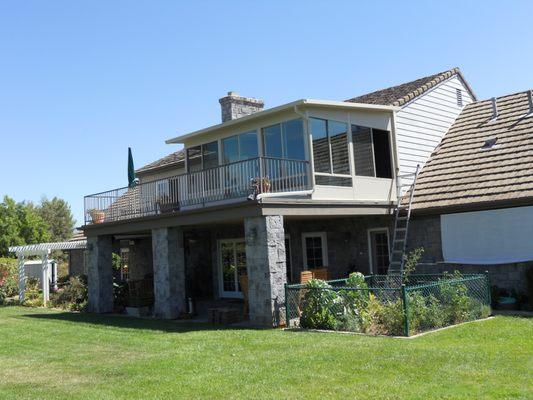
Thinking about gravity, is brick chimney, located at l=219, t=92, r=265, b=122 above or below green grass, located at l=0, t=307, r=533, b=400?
above

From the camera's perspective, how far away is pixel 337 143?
15.0 m

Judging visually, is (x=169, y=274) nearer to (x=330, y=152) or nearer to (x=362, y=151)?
(x=330, y=152)

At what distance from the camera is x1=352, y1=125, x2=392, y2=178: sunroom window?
50.9 ft

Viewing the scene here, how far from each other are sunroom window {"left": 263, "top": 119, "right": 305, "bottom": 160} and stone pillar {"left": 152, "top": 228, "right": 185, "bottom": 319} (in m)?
3.46

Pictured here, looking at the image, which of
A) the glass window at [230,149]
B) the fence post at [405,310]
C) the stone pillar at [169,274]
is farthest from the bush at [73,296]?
the fence post at [405,310]

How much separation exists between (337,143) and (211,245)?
24.3 feet

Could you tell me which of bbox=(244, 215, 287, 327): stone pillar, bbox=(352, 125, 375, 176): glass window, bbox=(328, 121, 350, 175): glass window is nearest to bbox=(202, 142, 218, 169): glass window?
bbox=(328, 121, 350, 175): glass window

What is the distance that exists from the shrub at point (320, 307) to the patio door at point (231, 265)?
739cm

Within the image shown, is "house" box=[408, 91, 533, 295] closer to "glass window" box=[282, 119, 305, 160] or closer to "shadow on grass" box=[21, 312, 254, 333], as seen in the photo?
"glass window" box=[282, 119, 305, 160]

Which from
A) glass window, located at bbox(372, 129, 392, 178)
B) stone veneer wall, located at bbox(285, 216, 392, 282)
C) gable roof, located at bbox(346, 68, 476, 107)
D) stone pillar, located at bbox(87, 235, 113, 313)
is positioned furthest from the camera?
stone pillar, located at bbox(87, 235, 113, 313)

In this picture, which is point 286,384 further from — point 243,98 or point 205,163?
point 243,98

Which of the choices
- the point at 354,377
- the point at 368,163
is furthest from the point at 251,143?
the point at 354,377

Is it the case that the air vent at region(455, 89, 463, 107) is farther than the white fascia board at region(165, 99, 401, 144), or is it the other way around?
the air vent at region(455, 89, 463, 107)

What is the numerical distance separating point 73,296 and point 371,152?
1179 centimetres
